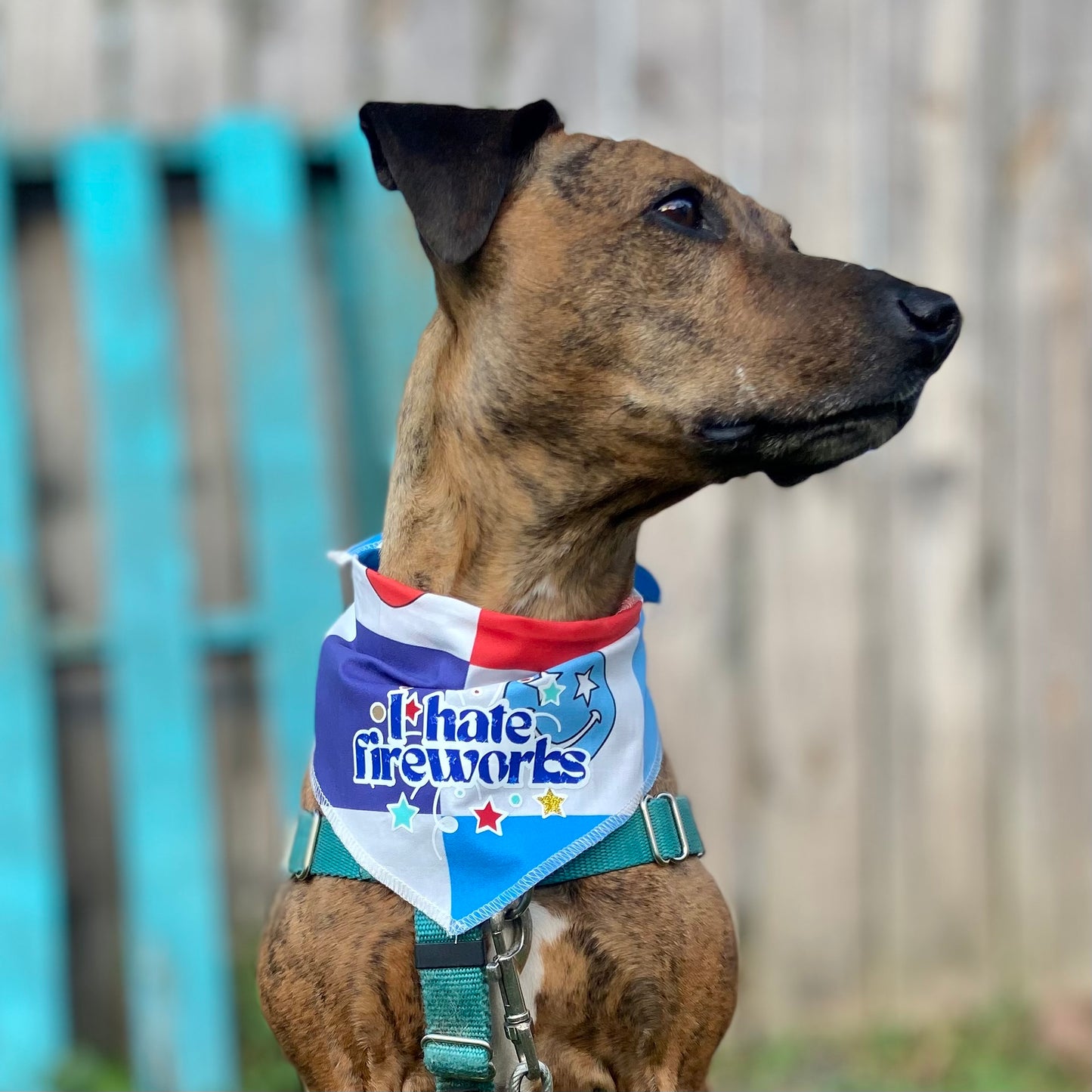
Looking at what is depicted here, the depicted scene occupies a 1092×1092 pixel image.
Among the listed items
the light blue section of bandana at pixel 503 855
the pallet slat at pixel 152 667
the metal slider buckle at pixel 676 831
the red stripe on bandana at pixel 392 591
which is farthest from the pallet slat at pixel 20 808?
the metal slider buckle at pixel 676 831

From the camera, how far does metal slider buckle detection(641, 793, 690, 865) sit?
2168 millimetres

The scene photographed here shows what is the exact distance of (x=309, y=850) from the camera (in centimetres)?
220

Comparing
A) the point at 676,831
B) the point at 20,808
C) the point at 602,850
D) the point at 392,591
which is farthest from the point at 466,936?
the point at 20,808

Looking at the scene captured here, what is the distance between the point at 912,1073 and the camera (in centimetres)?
395

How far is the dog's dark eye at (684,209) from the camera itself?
7.25 feet

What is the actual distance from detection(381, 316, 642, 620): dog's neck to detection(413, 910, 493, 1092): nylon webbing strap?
520mm

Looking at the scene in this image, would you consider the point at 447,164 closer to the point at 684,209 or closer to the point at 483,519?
the point at 684,209

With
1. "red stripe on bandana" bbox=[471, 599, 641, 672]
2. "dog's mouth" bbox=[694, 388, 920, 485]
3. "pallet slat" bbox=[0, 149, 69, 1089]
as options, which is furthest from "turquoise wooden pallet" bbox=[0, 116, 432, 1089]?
"dog's mouth" bbox=[694, 388, 920, 485]

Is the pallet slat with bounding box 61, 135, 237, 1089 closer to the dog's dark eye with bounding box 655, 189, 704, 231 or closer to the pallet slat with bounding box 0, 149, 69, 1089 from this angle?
the pallet slat with bounding box 0, 149, 69, 1089

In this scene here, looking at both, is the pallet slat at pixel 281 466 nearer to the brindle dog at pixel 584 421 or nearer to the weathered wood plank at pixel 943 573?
the brindle dog at pixel 584 421

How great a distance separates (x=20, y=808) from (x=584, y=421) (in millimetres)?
2149

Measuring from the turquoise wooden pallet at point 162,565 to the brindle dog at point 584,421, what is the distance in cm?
146

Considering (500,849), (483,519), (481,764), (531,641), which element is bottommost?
(500,849)

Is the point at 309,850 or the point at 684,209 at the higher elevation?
the point at 684,209
